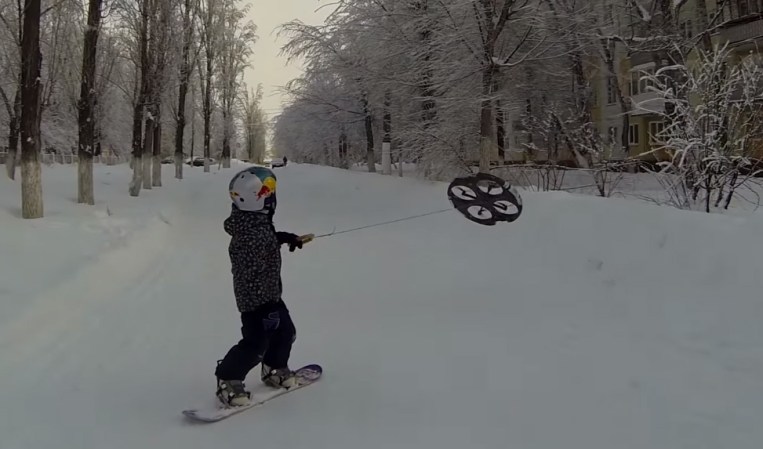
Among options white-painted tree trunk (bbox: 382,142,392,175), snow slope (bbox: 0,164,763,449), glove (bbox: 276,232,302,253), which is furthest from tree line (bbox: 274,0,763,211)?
glove (bbox: 276,232,302,253)

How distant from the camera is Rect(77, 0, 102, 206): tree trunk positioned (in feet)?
44.9

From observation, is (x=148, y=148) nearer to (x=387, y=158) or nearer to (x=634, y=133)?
(x=387, y=158)

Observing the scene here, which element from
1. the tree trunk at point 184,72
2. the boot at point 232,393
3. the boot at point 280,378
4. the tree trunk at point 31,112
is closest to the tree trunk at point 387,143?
the tree trunk at point 184,72

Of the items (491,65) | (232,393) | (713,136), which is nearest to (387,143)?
(491,65)

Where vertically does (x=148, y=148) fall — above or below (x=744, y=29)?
below

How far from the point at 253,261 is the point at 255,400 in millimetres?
963

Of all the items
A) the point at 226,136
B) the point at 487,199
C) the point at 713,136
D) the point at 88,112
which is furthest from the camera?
the point at 226,136

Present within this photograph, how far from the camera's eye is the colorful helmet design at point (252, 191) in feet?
13.1

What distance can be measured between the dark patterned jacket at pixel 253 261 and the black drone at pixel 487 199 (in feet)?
13.0

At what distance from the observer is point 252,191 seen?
13.1 feet

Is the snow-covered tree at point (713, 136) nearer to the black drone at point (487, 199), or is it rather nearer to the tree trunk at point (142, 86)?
the black drone at point (487, 199)

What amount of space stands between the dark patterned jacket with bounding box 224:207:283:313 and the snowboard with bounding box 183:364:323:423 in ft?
2.08

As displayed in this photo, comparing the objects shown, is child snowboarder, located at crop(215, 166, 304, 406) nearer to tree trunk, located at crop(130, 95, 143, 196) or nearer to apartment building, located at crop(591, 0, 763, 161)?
apartment building, located at crop(591, 0, 763, 161)

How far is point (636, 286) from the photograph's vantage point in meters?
5.89
